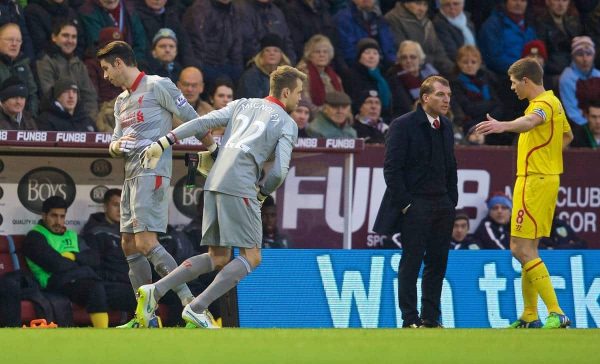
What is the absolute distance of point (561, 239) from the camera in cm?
1691

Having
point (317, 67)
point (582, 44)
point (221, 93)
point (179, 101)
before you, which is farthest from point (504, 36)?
point (179, 101)

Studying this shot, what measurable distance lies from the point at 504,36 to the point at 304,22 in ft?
9.72

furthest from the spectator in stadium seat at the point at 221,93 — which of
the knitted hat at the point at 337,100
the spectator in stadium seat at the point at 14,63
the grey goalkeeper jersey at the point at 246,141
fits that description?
the grey goalkeeper jersey at the point at 246,141

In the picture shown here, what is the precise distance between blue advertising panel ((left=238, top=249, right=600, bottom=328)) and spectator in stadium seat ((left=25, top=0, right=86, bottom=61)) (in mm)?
4256

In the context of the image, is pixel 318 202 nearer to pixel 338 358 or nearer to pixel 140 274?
pixel 140 274

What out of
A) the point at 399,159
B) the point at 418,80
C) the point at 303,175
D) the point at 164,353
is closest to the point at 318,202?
the point at 303,175

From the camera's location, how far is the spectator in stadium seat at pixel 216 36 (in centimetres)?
1722

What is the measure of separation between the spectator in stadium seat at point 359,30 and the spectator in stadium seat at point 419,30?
0.80 ft

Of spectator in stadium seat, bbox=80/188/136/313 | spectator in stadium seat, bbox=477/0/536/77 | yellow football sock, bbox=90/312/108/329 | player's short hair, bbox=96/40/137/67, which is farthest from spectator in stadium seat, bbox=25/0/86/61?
spectator in stadium seat, bbox=477/0/536/77

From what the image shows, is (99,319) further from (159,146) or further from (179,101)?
(159,146)

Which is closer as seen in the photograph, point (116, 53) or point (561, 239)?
point (116, 53)

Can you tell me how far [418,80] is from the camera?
18312 millimetres

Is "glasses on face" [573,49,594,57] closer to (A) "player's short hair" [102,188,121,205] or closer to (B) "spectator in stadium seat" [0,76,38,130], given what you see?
(A) "player's short hair" [102,188,121,205]

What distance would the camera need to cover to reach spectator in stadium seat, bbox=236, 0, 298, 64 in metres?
17.7
